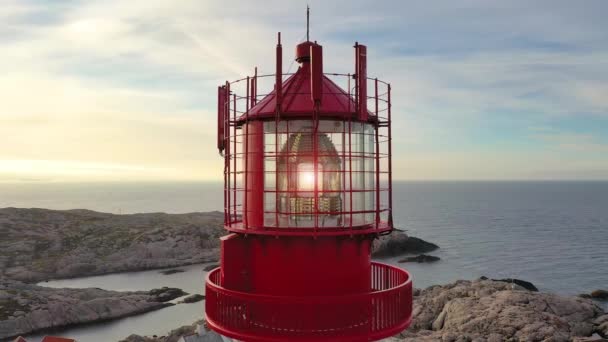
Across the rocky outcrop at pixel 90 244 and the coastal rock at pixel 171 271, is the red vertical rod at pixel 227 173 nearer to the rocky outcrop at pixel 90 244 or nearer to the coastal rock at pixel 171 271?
the rocky outcrop at pixel 90 244

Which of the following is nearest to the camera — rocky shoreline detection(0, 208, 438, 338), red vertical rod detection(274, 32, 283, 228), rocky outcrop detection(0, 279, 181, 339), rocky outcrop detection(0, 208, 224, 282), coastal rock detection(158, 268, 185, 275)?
red vertical rod detection(274, 32, 283, 228)

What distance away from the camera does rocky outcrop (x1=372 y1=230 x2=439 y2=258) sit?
7600 centimetres

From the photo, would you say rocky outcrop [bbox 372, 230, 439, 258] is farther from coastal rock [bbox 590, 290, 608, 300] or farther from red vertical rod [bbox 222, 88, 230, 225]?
red vertical rod [bbox 222, 88, 230, 225]

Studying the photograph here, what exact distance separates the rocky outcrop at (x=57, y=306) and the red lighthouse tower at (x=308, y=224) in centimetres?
3631

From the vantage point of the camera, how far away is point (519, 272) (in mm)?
66562

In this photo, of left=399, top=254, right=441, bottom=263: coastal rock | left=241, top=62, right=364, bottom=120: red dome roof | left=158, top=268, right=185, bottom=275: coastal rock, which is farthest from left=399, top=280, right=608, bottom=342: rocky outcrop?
left=158, top=268, right=185, bottom=275: coastal rock

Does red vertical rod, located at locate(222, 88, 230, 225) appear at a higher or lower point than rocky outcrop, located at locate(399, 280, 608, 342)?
higher

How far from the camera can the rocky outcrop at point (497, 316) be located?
2830 centimetres

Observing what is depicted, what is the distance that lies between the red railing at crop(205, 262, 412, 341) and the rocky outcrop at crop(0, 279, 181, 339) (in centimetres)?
3634

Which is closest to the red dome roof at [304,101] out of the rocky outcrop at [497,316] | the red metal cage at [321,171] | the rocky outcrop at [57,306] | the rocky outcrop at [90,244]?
the red metal cage at [321,171]

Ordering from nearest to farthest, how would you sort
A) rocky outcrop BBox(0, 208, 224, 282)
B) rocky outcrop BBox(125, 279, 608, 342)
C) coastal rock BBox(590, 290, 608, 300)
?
1. rocky outcrop BBox(125, 279, 608, 342)
2. coastal rock BBox(590, 290, 608, 300)
3. rocky outcrop BBox(0, 208, 224, 282)

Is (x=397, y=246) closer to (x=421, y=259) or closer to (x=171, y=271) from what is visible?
(x=421, y=259)

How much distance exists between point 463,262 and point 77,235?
5424cm

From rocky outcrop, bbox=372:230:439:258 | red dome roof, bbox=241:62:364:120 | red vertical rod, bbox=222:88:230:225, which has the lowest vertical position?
rocky outcrop, bbox=372:230:439:258
